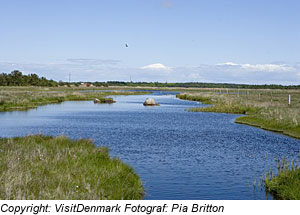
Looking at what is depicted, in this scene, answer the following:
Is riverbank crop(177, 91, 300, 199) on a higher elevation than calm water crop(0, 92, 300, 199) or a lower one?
higher

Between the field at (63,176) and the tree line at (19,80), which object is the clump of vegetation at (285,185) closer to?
the field at (63,176)

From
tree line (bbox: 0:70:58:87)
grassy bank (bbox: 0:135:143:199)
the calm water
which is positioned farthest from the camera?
tree line (bbox: 0:70:58:87)

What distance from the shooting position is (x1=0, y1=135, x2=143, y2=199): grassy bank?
12102 mm

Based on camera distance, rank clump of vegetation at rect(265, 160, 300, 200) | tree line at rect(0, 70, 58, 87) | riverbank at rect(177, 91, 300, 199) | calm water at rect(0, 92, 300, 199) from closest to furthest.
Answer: clump of vegetation at rect(265, 160, 300, 200) < riverbank at rect(177, 91, 300, 199) < calm water at rect(0, 92, 300, 199) < tree line at rect(0, 70, 58, 87)

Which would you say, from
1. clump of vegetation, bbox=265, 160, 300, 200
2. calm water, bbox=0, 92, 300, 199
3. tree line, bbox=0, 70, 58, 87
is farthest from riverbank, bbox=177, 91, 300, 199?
tree line, bbox=0, 70, 58, 87

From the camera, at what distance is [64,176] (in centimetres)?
1418

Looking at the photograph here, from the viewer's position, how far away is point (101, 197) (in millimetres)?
12469

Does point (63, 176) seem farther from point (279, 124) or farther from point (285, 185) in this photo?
point (279, 124)

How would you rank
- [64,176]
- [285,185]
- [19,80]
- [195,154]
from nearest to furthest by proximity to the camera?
[64,176] < [285,185] < [195,154] < [19,80]

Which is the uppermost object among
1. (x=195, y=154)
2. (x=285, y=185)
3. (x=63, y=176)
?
(x=63, y=176)

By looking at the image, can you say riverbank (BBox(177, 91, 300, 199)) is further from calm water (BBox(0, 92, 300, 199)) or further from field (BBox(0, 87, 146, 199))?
field (BBox(0, 87, 146, 199))

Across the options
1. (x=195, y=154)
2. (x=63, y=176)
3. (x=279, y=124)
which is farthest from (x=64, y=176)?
(x=279, y=124)

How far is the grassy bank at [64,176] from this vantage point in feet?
39.7
